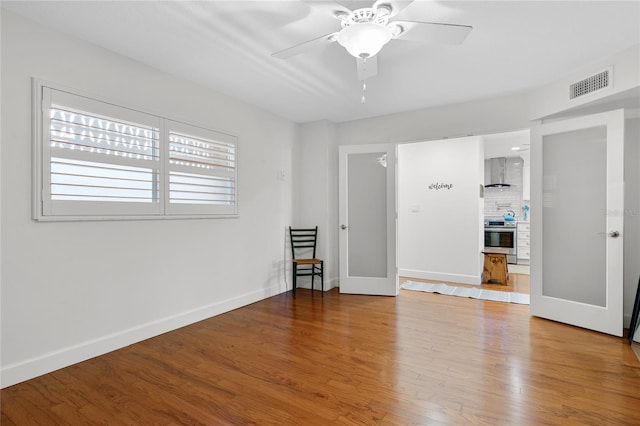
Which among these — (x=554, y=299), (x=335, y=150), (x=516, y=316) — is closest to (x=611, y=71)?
(x=554, y=299)

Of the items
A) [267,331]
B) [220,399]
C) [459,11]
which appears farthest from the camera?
[267,331]

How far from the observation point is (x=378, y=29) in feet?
6.08

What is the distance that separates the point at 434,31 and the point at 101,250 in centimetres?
298

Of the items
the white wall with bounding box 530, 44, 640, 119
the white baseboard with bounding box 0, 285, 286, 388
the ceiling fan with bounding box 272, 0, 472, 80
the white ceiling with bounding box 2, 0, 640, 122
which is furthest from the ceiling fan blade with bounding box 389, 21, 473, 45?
the white baseboard with bounding box 0, 285, 286, 388

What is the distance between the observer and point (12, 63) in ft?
7.40

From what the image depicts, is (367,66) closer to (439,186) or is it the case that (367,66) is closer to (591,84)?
(591,84)

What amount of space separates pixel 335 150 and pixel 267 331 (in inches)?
117

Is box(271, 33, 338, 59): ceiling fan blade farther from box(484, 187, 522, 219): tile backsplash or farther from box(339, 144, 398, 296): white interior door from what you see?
box(484, 187, 522, 219): tile backsplash

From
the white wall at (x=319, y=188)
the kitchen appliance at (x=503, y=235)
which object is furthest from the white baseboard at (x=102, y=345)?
the kitchen appliance at (x=503, y=235)

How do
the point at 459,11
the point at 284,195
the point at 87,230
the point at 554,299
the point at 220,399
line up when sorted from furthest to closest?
the point at 284,195
the point at 554,299
the point at 87,230
the point at 459,11
the point at 220,399

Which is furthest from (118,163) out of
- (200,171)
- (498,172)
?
(498,172)

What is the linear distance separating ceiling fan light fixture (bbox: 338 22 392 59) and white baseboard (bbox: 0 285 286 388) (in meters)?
2.94

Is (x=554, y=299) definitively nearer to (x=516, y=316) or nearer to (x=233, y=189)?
(x=516, y=316)

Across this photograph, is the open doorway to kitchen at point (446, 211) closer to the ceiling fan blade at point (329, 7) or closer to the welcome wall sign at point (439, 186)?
the welcome wall sign at point (439, 186)
